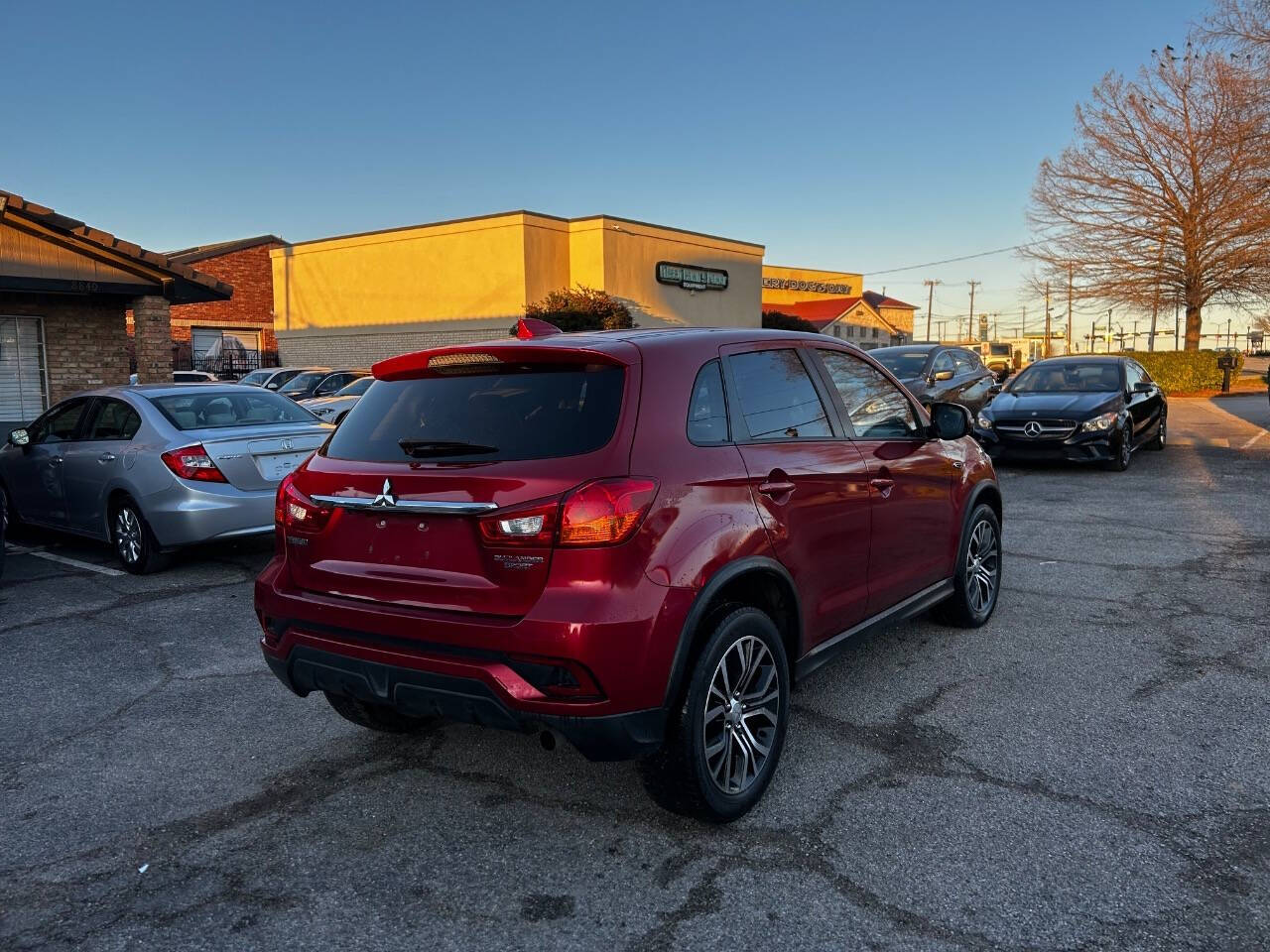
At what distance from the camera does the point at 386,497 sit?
3.25 m

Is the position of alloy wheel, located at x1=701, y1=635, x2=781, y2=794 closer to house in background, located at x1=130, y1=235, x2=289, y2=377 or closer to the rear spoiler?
the rear spoiler

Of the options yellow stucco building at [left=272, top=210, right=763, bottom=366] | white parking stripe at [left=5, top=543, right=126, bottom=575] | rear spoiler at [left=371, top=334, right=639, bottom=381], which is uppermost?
yellow stucco building at [left=272, top=210, right=763, bottom=366]

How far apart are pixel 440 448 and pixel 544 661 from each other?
850 millimetres

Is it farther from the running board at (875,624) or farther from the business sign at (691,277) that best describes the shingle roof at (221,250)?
the running board at (875,624)

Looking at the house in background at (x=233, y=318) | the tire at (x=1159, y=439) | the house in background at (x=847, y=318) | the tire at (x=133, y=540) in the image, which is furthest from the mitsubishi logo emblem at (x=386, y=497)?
the house in background at (x=847, y=318)

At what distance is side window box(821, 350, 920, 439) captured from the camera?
4438mm

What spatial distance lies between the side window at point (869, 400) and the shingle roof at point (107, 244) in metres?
12.2

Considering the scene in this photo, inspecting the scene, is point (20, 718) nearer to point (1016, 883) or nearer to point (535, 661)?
point (535, 661)

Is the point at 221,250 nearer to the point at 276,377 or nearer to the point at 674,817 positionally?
the point at 276,377

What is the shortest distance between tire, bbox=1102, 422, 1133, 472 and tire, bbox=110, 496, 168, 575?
36.6ft

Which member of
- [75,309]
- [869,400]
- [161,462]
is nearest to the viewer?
[869,400]

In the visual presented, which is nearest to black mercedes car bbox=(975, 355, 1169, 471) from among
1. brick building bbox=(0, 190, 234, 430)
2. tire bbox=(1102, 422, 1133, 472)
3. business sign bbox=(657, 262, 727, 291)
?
tire bbox=(1102, 422, 1133, 472)

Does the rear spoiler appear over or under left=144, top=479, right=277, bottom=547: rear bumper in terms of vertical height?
over

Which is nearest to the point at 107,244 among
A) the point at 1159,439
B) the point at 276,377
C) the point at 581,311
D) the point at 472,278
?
the point at 276,377
